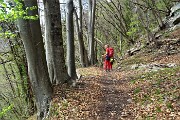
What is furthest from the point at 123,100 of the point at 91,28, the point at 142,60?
the point at 91,28

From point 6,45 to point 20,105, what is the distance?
16.0 feet

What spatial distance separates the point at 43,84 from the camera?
30.9 ft

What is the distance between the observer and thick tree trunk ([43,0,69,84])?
1048cm

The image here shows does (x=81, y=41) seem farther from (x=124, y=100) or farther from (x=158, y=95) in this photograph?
(x=158, y=95)

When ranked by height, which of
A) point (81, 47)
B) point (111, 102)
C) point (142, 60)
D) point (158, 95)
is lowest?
point (111, 102)

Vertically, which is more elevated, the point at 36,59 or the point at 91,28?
the point at 91,28

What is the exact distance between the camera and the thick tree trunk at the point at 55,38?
1048 cm

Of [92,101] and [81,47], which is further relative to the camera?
[81,47]

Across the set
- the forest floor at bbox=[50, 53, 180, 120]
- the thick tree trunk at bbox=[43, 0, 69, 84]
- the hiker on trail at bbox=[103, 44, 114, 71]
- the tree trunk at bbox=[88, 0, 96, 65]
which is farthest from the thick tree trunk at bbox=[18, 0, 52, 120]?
the tree trunk at bbox=[88, 0, 96, 65]

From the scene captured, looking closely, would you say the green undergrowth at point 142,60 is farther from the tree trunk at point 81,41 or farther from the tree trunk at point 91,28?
the tree trunk at point 91,28

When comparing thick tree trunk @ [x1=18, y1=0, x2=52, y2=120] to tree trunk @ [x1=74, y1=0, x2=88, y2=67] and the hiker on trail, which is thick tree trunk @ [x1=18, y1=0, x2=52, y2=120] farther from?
tree trunk @ [x1=74, y1=0, x2=88, y2=67]

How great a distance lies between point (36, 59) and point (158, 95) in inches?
157

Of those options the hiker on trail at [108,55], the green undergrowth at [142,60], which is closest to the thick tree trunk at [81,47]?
the green undergrowth at [142,60]

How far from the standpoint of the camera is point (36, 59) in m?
8.98
